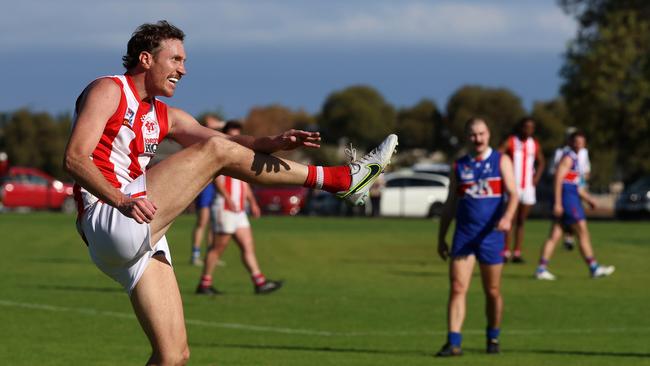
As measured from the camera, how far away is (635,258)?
2573 cm

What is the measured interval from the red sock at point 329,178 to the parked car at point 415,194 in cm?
4020

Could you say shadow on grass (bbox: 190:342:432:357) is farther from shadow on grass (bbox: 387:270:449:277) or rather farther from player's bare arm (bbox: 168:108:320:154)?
shadow on grass (bbox: 387:270:449:277)

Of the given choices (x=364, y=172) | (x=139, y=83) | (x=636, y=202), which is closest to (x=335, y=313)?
(x=364, y=172)

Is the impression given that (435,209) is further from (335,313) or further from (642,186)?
(335,313)

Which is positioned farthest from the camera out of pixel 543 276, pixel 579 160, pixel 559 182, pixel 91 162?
pixel 579 160

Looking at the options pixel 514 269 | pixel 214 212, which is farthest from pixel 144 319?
pixel 514 269

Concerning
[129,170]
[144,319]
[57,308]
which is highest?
[129,170]

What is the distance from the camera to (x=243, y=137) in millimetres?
8109

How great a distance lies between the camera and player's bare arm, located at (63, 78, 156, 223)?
7188mm

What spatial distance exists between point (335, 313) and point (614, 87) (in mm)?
41483

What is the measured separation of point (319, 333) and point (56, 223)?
2906 cm

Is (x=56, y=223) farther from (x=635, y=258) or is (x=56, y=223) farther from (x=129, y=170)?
(x=129, y=170)

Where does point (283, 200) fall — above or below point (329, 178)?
below

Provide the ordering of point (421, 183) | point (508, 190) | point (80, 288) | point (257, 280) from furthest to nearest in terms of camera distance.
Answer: point (421, 183) → point (80, 288) → point (257, 280) → point (508, 190)
